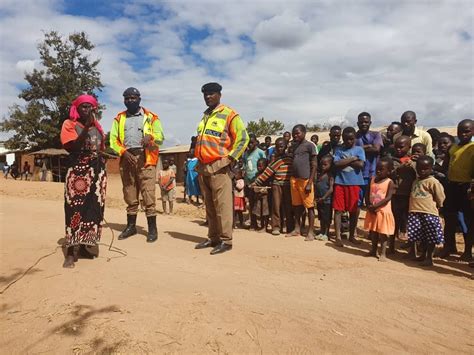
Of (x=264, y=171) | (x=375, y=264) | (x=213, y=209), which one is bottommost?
(x=375, y=264)

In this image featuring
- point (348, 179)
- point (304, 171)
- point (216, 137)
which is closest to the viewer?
point (216, 137)

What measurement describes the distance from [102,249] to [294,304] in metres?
2.78

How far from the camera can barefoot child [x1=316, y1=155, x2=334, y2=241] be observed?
614cm

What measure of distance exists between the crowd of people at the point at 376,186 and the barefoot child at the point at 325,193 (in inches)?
0.6

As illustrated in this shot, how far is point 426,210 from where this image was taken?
4.54 m

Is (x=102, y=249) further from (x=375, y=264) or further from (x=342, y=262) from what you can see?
(x=375, y=264)

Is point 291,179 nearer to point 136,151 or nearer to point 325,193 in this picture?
point 325,193

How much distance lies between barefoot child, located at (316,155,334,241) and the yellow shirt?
72.1 inches

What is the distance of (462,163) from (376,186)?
104 centimetres

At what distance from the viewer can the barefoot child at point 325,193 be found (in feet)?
20.2

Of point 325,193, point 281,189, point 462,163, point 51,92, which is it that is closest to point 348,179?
point 325,193

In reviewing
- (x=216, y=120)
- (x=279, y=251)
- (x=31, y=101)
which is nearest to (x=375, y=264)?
(x=279, y=251)

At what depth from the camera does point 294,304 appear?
304cm

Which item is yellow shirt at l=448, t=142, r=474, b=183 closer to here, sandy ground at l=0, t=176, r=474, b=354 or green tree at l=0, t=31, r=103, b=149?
sandy ground at l=0, t=176, r=474, b=354
